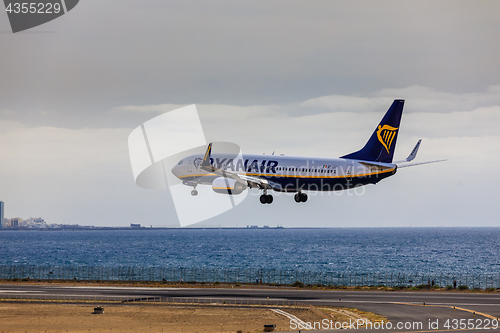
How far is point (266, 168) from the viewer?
230 feet

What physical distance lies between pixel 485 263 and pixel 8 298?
160969 millimetres

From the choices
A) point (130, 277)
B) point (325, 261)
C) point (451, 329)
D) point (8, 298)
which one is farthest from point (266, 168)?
point (325, 261)

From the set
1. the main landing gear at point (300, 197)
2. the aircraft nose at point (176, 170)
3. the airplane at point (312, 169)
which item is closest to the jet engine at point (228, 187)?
the airplane at point (312, 169)

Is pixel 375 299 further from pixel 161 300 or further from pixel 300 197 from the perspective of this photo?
pixel 161 300

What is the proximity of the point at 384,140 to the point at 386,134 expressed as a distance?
0.96 metres

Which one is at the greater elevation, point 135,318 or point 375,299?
point 135,318

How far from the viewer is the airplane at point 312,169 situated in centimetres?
6681

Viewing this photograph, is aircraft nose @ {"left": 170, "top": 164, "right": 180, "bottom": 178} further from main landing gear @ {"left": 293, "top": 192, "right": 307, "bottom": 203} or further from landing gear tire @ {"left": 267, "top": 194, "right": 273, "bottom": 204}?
main landing gear @ {"left": 293, "top": 192, "right": 307, "bottom": 203}

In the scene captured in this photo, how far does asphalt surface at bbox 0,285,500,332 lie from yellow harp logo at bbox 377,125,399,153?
18.7m

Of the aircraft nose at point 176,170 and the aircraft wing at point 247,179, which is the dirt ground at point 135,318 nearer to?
the aircraft wing at point 247,179

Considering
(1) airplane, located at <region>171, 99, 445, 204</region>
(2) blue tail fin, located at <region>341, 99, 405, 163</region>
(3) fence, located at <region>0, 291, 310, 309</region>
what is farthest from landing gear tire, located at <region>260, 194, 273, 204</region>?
(3) fence, located at <region>0, 291, 310, 309</region>

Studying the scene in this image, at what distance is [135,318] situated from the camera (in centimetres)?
6162

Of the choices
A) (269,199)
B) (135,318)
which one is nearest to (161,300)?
(135,318)

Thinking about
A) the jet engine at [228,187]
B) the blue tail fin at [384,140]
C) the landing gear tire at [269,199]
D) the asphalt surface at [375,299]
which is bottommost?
the asphalt surface at [375,299]
